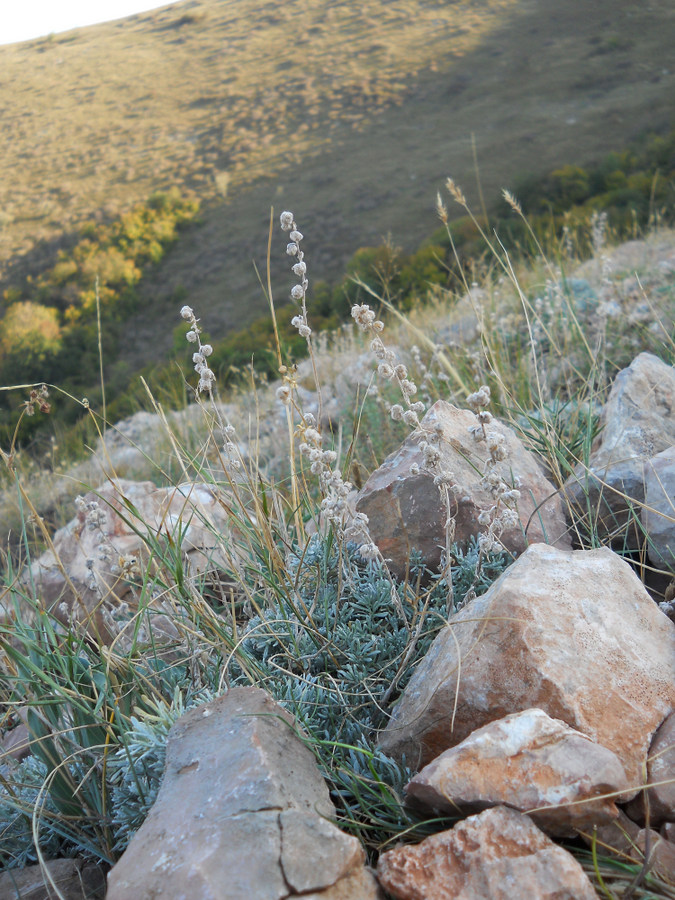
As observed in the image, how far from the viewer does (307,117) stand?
45531mm

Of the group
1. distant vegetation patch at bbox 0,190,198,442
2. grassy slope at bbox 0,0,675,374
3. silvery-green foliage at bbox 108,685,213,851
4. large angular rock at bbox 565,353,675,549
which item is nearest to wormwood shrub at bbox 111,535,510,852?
silvery-green foliage at bbox 108,685,213,851

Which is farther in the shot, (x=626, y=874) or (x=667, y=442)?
(x=667, y=442)

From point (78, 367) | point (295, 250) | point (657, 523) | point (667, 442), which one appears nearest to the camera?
point (295, 250)

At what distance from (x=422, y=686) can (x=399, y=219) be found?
34.8 m

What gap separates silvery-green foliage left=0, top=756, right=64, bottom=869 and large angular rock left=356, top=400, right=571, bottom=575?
3.84 ft

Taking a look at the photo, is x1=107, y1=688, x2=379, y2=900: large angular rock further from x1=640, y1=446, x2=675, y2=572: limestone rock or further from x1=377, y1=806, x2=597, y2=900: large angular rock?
x1=640, y1=446, x2=675, y2=572: limestone rock

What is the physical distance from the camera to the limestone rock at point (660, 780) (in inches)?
45.6

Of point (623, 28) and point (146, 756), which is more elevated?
point (623, 28)

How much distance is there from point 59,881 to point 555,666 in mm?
1233

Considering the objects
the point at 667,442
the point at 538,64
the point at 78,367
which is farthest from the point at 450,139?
the point at 667,442

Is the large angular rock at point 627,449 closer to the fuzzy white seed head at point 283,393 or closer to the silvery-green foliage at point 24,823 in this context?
the fuzzy white seed head at point 283,393

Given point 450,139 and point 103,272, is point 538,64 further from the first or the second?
point 103,272

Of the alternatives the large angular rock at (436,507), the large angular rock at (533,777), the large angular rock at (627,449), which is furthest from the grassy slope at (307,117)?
the large angular rock at (533,777)

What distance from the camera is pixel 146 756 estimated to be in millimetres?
1433
